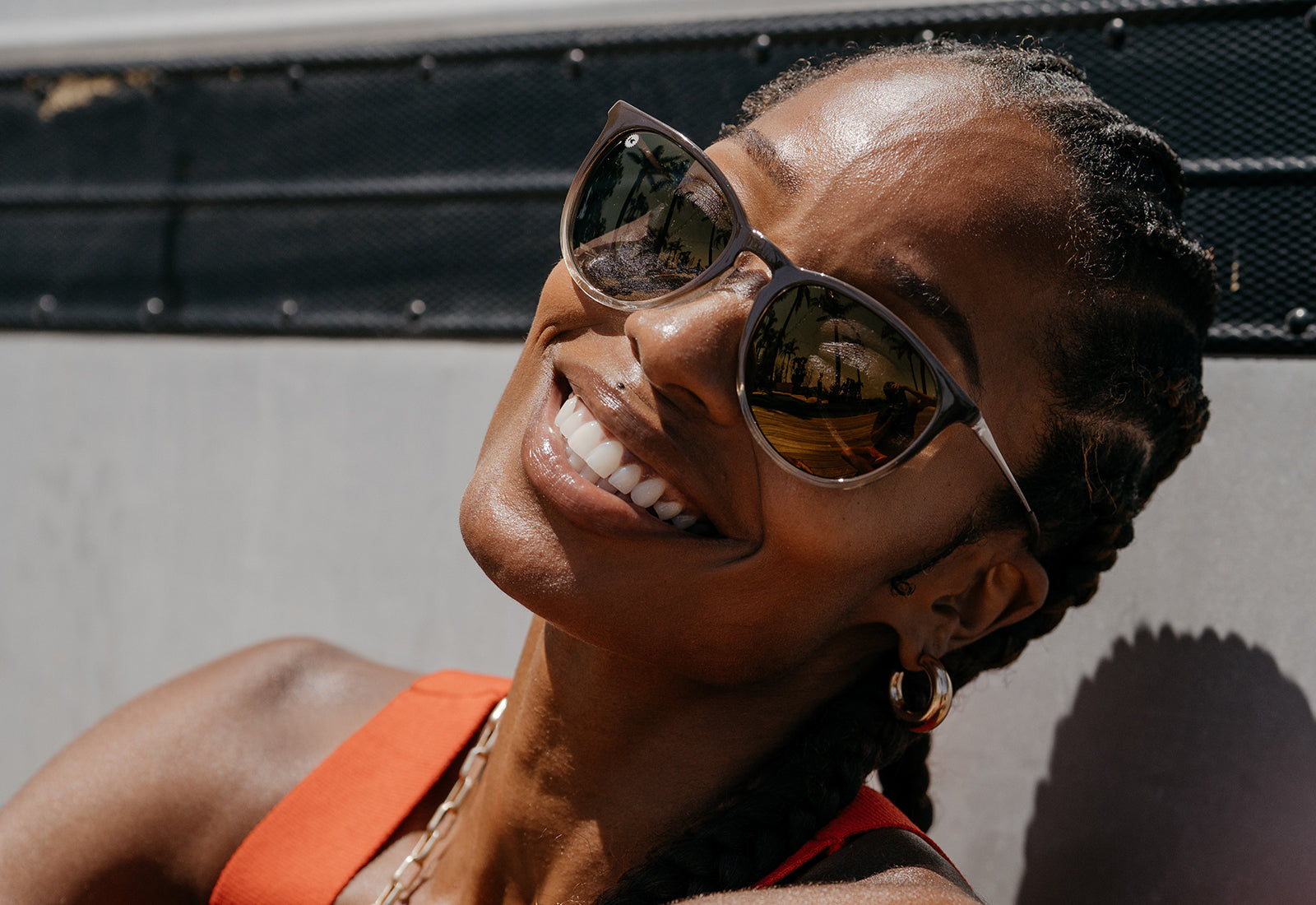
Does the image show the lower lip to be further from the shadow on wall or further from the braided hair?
the shadow on wall

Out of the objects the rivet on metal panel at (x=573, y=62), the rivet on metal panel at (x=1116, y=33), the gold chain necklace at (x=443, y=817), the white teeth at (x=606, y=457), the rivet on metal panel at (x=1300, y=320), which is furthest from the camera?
the rivet on metal panel at (x=573, y=62)

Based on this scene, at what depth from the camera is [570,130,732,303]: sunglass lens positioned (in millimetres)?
1225

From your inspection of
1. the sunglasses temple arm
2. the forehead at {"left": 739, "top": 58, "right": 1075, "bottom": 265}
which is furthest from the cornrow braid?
the forehead at {"left": 739, "top": 58, "right": 1075, "bottom": 265}

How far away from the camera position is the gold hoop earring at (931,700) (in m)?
1.29

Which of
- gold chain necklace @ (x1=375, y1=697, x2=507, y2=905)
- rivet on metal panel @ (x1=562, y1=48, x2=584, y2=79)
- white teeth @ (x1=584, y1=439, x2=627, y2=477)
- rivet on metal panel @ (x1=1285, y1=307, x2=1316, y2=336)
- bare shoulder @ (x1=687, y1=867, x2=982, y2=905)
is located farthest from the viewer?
rivet on metal panel @ (x1=562, y1=48, x2=584, y2=79)

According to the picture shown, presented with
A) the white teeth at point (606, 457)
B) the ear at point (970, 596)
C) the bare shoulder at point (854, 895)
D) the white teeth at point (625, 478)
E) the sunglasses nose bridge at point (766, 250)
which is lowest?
the bare shoulder at point (854, 895)

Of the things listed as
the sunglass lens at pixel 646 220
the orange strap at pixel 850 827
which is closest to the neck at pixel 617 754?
the orange strap at pixel 850 827

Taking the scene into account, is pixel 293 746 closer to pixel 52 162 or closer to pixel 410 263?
pixel 410 263

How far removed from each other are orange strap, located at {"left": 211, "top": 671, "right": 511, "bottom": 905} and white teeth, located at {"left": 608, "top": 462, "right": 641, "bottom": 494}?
0.67 metres

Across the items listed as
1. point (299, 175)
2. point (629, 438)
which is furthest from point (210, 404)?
point (629, 438)

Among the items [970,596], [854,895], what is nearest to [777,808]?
[854,895]

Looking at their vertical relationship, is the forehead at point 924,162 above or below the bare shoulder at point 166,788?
above

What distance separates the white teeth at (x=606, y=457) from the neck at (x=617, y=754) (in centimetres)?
26

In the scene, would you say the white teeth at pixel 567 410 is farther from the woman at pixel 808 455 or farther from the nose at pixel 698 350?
the nose at pixel 698 350
